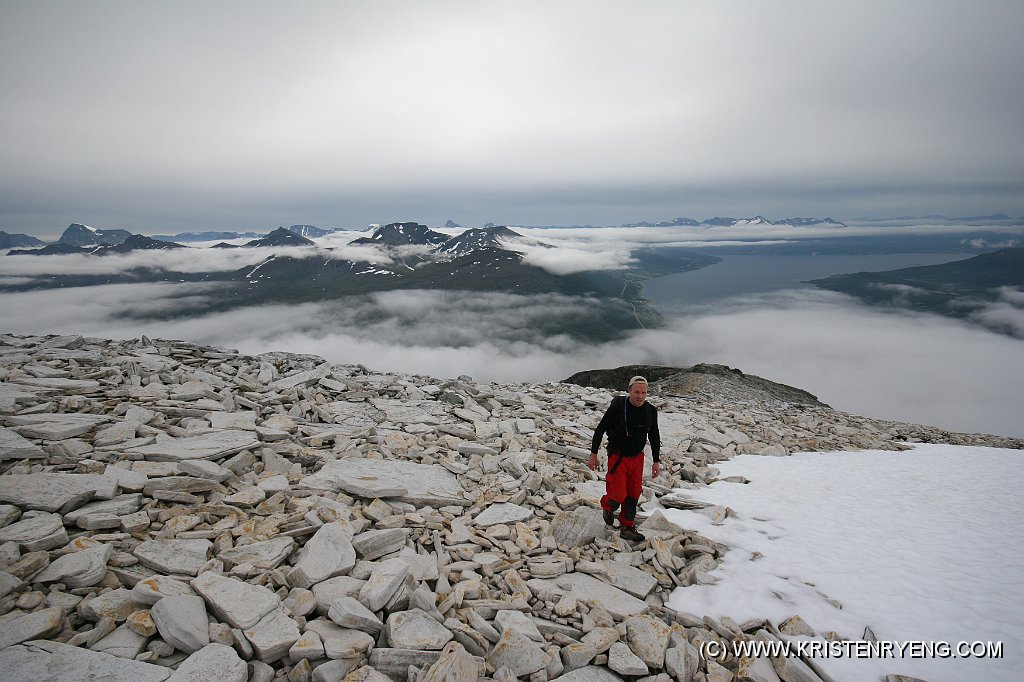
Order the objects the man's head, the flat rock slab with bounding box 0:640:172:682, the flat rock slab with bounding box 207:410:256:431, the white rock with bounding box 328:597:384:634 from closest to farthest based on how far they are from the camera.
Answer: the flat rock slab with bounding box 0:640:172:682 < the white rock with bounding box 328:597:384:634 < the man's head < the flat rock slab with bounding box 207:410:256:431

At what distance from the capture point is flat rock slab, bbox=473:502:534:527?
874 centimetres

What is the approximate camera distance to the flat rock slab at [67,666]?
4.44 meters

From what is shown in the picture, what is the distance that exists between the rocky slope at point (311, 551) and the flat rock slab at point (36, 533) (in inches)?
1.1

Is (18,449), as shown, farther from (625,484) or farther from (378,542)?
(625,484)

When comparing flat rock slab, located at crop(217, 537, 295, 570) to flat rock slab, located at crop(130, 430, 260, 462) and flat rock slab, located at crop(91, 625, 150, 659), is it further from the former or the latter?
flat rock slab, located at crop(130, 430, 260, 462)

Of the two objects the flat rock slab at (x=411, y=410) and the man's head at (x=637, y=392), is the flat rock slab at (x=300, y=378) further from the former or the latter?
the man's head at (x=637, y=392)

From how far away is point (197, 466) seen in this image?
884 cm

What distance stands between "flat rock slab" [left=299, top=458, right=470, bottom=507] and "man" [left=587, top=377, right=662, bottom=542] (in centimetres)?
310

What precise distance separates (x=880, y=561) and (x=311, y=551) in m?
9.38

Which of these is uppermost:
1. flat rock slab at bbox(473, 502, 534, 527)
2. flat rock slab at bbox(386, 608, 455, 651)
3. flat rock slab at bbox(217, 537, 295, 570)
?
flat rock slab at bbox(217, 537, 295, 570)

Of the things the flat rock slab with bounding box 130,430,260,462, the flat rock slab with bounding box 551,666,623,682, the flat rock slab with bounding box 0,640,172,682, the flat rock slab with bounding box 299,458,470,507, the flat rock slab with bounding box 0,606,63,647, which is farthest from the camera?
the flat rock slab with bounding box 130,430,260,462

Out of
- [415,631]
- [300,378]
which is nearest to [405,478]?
[415,631]

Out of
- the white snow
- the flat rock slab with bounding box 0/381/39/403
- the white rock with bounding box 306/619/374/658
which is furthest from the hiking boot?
the flat rock slab with bounding box 0/381/39/403

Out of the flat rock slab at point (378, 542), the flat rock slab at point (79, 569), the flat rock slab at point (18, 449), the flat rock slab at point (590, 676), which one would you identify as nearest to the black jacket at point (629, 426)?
the flat rock slab at point (590, 676)
